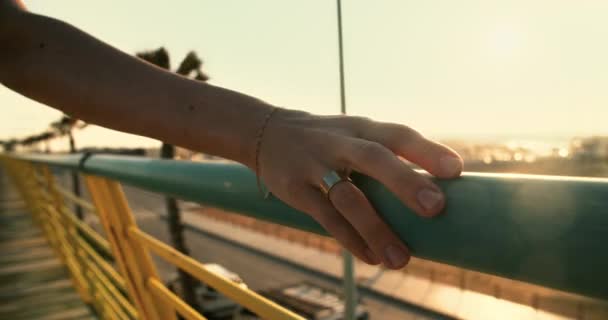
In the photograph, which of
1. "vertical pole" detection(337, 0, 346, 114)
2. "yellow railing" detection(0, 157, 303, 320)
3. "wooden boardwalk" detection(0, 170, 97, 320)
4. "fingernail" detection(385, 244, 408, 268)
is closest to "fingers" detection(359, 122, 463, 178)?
"fingernail" detection(385, 244, 408, 268)

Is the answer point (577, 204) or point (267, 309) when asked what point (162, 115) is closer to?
point (267, 309)

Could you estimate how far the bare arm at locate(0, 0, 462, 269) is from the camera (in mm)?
636

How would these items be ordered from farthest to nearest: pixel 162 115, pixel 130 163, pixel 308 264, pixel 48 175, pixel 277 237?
1. pixel 277 237
2. pixel 308 264
3. pixel 48 175
4. pixel 130 163
5. pixel 162 115

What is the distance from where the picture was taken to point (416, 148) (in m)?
0.66

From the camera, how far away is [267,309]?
100 cm

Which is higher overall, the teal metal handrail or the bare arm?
the bare arm

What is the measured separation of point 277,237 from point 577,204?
34.9 m

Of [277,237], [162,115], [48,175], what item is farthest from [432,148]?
[277,237]

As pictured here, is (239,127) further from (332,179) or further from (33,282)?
(33,282)

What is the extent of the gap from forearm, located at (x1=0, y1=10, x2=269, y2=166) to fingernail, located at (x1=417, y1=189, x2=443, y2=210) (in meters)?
0.31

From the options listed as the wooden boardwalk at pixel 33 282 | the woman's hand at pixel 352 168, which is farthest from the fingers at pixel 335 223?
the wooden boardwalk at pixel 33 282

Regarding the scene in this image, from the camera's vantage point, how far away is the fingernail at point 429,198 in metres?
0.57

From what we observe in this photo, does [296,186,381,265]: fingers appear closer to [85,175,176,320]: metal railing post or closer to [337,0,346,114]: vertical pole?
[85,175,176,320]: metal railing post

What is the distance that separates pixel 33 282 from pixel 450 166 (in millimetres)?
4323
